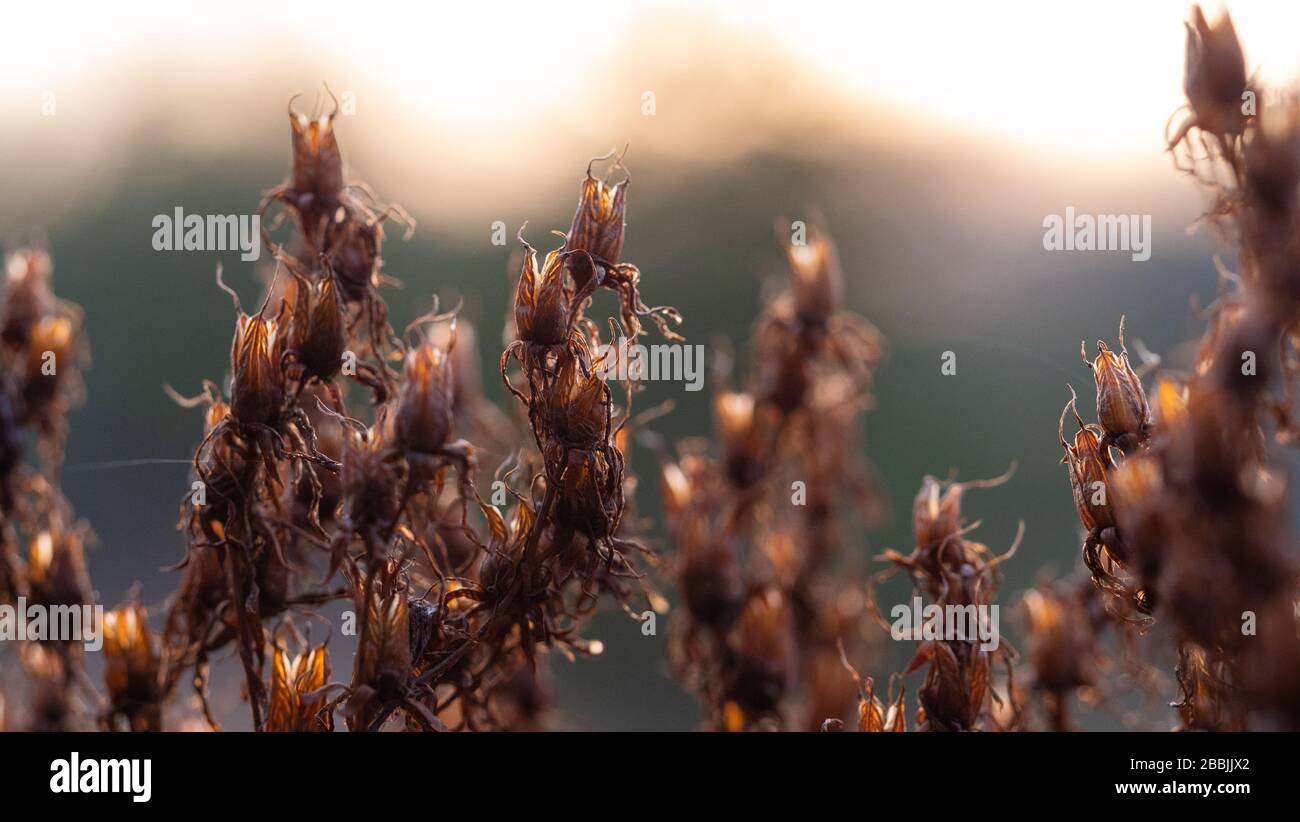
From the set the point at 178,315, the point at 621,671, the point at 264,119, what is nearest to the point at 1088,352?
the point at 621,671

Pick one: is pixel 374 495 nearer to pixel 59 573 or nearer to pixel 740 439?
pixel 59 573

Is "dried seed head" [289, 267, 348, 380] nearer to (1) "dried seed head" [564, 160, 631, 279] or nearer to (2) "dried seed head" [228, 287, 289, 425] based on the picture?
(2) "dried seed head" [228, 287, 289, 425]

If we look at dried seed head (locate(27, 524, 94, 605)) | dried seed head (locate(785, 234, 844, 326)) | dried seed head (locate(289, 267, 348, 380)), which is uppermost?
dried seed head (locate(785, 234, 844, 326))

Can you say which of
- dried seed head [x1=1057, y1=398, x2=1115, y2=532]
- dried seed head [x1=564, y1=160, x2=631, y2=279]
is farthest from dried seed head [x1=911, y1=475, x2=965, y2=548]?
dried seed head [x1=564, y1=160, x2=631, y2=279]

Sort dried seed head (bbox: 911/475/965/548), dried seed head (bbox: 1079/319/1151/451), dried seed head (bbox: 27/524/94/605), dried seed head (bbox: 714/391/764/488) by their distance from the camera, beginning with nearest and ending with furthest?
1. dried seed head (bbox: 1079/319/1151/451)
2. dried seed head (bbox: 911/475/965/548)
3. dried seed head (bbox: 27/524/94/605)
4. dried seed head (bbox: 714/391/764/488)

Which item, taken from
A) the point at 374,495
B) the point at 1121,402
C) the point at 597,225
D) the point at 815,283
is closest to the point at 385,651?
the point at 374,495
